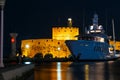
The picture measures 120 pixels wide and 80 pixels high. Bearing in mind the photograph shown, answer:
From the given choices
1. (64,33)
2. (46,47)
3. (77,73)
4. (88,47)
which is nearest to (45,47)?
(46,47)

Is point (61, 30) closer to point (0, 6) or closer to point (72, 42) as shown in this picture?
point (72, 42)

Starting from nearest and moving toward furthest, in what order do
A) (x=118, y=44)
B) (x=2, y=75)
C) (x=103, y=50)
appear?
1. (x=2, y=75)
2. (x=103, y=50)
3. (x=118, y=44)

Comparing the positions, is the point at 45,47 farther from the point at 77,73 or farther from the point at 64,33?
the point at 77,73

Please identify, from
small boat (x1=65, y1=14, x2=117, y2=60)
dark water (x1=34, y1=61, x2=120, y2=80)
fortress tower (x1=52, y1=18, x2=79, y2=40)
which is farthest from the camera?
fortress tower (x1=52, y1=18, x2=79, y2=40)

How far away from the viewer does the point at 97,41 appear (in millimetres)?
75000

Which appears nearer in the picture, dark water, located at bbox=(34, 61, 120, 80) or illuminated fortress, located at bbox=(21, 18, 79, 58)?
dark water, located at bbox=(34, 61, 120, 80)

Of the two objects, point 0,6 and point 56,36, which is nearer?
point 0,6

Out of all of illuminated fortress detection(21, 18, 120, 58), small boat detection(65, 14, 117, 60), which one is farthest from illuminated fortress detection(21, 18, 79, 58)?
small boat detection(65, 14, 117, 60)

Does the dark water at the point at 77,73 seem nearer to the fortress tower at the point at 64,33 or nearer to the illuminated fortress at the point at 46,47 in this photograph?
the illuminated fortress at the point at 46,47

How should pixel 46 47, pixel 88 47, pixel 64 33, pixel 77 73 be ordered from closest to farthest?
pixel 77 73 < pixel 88 47 < pixel 46 47 < pixel 64 33

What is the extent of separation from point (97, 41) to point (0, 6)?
5889 centimetres

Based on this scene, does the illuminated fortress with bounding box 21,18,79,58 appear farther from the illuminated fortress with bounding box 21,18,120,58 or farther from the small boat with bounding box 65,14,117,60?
the small boat with bounding box 65,14,117,60

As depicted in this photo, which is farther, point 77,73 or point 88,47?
point 88,47

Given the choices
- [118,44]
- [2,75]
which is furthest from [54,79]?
[118,44]
